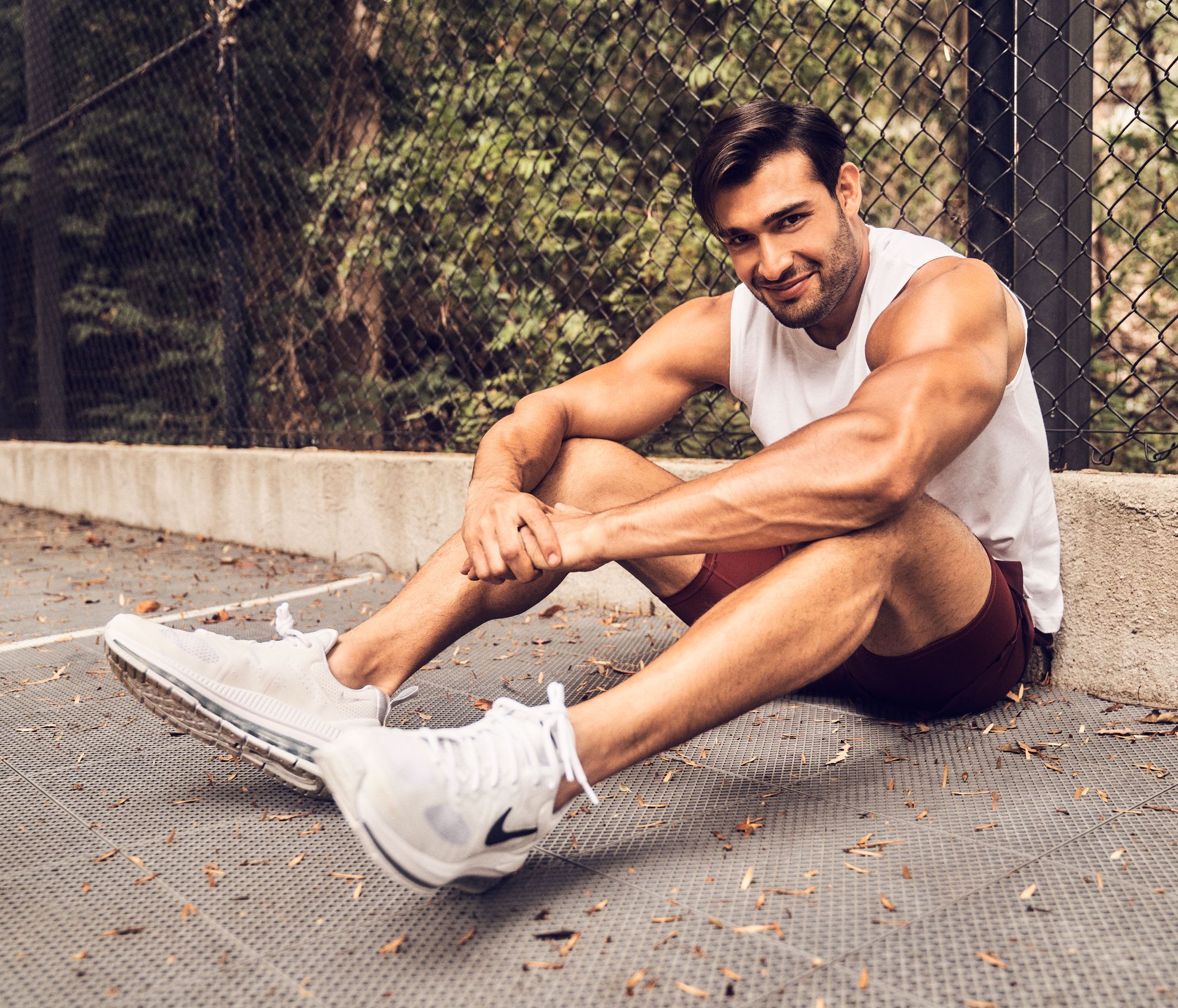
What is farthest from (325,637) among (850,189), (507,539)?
(850,189)

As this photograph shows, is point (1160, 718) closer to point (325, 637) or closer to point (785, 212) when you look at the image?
point (785, 212)

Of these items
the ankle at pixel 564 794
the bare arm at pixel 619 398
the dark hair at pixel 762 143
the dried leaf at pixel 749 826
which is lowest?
the dried leaf at pixel 749 826

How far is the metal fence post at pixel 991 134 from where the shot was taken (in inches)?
98.3

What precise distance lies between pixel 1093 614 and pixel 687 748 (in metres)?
1.08

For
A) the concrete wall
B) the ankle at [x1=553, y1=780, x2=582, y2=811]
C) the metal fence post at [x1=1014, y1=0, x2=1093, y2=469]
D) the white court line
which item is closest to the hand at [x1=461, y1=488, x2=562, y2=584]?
the ankle at [x1=553, y1=780, x2=582, y2=811]

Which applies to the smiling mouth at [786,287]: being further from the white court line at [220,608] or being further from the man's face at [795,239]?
the white court line at [220,608]

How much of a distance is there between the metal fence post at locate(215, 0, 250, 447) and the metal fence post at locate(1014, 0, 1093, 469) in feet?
12.9

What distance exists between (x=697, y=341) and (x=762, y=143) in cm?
52

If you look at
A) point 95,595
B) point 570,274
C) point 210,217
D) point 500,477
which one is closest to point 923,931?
point 500,477

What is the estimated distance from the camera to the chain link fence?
2.51 meters

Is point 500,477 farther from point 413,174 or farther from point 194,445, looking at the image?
point 194,445

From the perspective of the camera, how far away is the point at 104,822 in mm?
1849

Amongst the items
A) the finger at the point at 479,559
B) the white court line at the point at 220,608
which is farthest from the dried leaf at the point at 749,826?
the white court line at the point at 220,608

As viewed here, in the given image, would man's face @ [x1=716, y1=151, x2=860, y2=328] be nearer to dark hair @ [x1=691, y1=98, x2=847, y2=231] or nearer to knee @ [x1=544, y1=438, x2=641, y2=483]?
dark hair @ [x1=691, y1=98, x2=847, y2=231]
